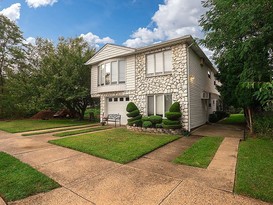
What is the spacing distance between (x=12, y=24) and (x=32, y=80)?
9302 millimetres

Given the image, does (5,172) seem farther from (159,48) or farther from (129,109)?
(159,48)

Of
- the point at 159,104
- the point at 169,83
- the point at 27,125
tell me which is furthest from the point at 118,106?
the point at 27,125

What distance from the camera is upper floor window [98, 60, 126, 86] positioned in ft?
44.1

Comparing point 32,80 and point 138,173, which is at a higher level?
point 32,80

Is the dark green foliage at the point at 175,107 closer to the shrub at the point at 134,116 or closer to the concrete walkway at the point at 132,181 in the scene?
the shrub at the point at 134,116

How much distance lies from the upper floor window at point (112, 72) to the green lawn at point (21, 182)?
954 centimetres

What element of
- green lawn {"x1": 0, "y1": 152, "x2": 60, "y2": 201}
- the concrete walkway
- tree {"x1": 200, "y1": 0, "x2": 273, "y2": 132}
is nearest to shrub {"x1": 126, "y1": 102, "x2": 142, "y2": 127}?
the concrete walkway

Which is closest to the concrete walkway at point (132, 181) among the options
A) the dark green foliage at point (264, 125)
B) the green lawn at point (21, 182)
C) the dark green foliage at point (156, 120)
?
the green lawn at point (21, 182)

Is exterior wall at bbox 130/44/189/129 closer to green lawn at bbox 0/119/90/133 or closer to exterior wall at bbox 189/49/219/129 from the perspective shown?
exterior wall at bbox 189/49/219/129

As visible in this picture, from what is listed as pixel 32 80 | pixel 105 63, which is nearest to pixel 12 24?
pixel 32 80

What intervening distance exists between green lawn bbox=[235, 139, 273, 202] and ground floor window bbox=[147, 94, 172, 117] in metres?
5.49

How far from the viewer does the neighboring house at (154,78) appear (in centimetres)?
1049

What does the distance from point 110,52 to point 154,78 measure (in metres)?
4.62

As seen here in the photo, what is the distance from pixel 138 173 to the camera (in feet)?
14.4
